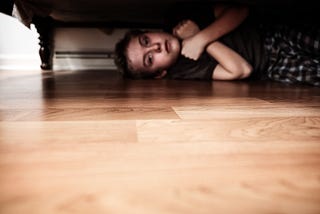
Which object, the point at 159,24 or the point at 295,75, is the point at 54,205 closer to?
the point at 295,75

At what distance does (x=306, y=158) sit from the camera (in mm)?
338

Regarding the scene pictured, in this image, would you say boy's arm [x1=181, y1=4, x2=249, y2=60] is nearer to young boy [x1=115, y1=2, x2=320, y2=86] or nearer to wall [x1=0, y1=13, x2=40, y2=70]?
young boy [x1=115, y1=2, x2=320, y2=86]

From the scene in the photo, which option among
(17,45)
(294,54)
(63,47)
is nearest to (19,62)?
(17,45)

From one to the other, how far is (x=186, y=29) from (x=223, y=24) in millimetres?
173

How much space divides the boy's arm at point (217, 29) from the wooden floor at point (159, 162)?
76 centimetres

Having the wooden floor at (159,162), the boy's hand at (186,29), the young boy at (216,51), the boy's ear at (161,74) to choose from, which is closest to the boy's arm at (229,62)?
the young boy at (216,51)

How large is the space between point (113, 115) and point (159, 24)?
147cm

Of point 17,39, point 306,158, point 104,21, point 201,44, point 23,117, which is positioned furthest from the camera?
point 17,39

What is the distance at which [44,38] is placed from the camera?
1.91 m

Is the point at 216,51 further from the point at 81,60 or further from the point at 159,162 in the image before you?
the point at 81,60

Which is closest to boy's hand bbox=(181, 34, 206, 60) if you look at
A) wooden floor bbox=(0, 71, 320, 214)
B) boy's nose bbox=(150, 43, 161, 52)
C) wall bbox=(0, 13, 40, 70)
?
boy's nose bbox=(150, 43, 161, 52)

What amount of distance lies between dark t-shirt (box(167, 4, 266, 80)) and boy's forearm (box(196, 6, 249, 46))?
5 cm

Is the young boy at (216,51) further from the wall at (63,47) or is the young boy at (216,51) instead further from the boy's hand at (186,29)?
the wall at (63,47)

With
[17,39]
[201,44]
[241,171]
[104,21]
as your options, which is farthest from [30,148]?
[17,39]
